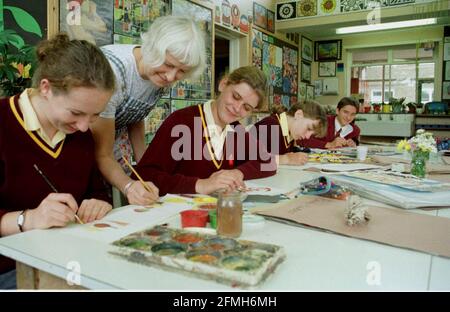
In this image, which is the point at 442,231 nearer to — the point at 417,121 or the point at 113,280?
the point at 113,280

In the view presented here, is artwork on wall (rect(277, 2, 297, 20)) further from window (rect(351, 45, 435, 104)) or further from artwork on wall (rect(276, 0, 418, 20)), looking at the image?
window (rect(351, 45, 435, 104))

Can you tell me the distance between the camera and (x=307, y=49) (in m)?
6.80

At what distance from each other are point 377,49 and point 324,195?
21.3 ft

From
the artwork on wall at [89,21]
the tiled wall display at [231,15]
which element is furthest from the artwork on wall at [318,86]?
the artwork on wall at [89,21]

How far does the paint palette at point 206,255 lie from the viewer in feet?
1.93

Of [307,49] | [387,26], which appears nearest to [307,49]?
[307,49]

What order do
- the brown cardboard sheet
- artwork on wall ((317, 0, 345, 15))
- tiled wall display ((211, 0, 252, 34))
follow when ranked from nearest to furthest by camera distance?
the brown cardboard sheet
tiled wall display ((211, 0, 252, 34))
artwork on wall ((317, 0, 345, 15))

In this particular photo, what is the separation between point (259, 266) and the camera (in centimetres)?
60

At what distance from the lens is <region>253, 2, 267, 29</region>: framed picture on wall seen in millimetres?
5078

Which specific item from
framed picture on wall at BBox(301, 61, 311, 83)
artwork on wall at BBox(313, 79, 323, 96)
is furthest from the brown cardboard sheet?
artwork on wall at BBox(313, 79, 323, 96)

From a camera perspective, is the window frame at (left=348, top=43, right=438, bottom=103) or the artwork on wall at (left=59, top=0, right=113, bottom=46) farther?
the window frame at (left=348, top=43, right=438, bottom=103)

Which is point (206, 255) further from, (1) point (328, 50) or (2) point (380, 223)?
(1) point (328, 50)

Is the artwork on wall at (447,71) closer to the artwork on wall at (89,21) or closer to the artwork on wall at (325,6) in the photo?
the artwork on wall at (325,6)

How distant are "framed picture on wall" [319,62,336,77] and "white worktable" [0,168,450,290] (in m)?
6.61
